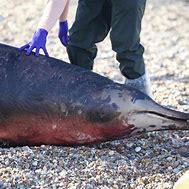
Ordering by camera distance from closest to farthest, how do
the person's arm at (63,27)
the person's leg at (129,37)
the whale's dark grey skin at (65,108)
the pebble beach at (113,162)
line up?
the pebble beach at (113,162) → the whale's dark grey skin at (65,108) → the person's leg at (129,37) → the person's arm at (63,27)

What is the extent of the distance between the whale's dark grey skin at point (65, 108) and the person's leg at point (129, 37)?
1.35 ft

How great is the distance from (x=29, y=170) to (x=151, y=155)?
66 cm

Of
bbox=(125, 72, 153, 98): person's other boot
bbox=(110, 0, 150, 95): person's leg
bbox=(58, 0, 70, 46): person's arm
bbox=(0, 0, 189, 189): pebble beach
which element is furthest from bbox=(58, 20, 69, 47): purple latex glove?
bbox=(0, 0, 189, 189): pebble beach

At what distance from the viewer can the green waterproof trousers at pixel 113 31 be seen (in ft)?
11.9

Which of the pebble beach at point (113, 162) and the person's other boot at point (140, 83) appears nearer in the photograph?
the pebble beach at point (113, 162)

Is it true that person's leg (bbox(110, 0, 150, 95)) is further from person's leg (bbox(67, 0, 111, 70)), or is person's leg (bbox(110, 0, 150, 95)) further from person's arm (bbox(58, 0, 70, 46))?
person's arm (bbox(58, 0, 70, 46))

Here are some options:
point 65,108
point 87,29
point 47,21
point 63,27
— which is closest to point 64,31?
point 63,27

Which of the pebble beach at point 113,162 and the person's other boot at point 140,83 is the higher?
the person's other boot at point 140,83

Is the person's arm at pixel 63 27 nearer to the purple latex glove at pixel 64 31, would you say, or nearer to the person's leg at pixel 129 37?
the purple latex glove at pixel 64 31

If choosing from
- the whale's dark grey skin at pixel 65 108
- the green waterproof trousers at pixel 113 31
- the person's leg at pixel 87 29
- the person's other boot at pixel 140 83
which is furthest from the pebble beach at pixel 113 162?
the person's leg at pixel 87 29

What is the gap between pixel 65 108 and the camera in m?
3.30

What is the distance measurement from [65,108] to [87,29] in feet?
2.42

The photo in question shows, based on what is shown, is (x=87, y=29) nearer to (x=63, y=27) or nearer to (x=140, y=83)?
(x=63, y=27)

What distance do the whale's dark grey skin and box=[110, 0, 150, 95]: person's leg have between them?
41 cm
